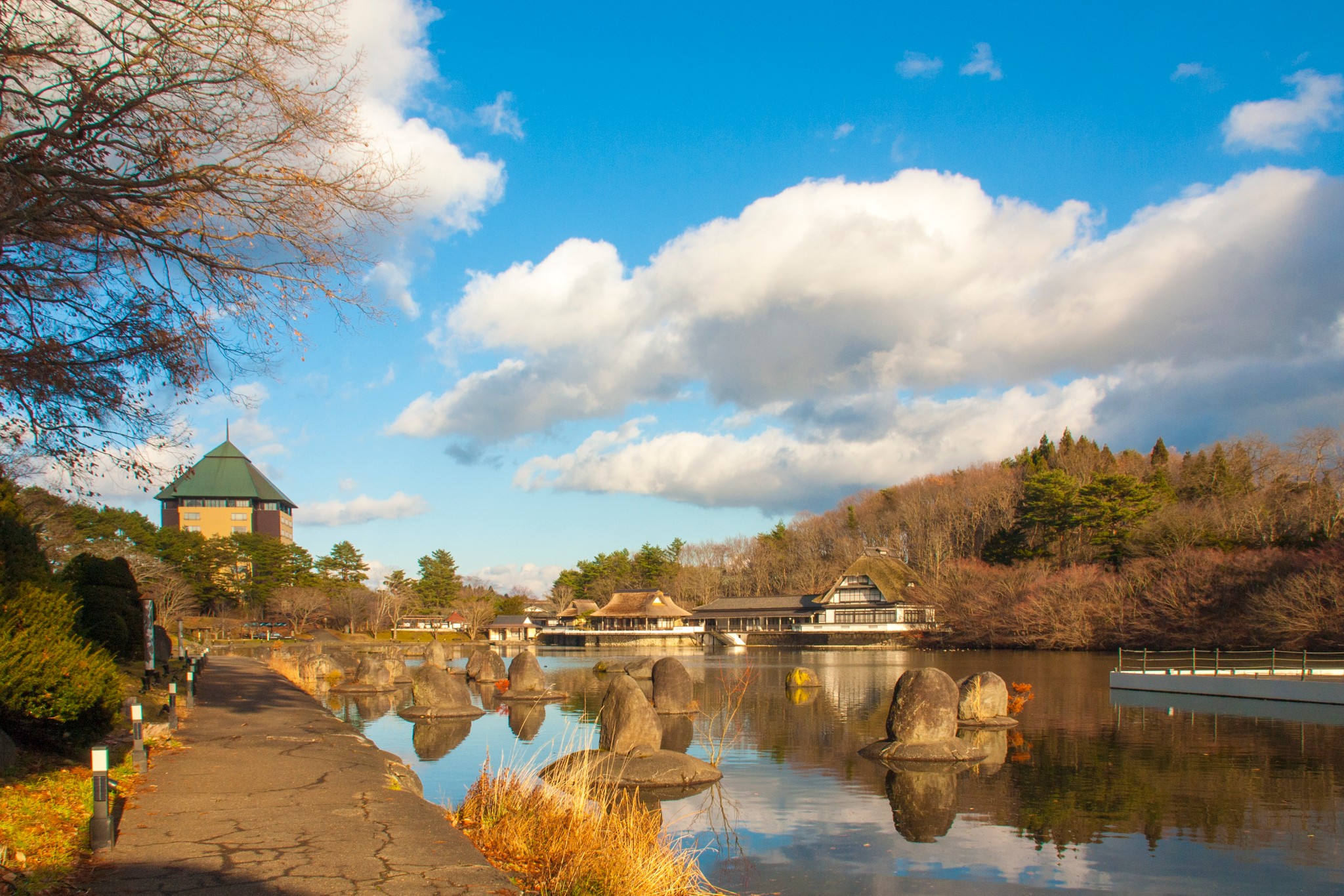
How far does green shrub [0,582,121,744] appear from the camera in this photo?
31.6ft

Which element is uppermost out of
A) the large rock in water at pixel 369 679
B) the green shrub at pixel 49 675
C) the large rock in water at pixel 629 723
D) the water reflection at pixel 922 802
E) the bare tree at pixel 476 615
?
the green shrub at pixel 49 675

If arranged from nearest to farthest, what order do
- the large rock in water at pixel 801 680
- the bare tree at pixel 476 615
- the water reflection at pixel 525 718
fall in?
the water reflection at pixel 525 718
the large rock in water at pixel 801 680
the bare tree at pixel 476 615

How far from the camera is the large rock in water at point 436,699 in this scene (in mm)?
27062

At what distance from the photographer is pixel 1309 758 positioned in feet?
59.7

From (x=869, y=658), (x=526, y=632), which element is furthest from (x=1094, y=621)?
(x=526, y=632)

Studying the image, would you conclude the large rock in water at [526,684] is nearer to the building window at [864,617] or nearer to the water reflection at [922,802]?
the water reflection at [922,802]

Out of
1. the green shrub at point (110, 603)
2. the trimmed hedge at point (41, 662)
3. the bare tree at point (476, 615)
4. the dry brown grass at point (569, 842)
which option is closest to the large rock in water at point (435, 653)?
the green shrub at point (110, 603)

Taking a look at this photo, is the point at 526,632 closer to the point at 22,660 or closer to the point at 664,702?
the point at 664,702

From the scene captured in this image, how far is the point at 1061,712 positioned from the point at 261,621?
7590 cm

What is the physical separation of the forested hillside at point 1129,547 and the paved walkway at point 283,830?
1781 inches

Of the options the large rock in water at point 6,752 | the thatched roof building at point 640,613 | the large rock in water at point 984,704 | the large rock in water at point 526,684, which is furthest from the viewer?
the thatched roof building at point 640,613

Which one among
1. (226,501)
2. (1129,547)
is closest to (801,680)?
(1129,547)

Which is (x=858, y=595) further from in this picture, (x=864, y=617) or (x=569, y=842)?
(x=569, y=842)

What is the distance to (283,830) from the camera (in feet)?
28.7
